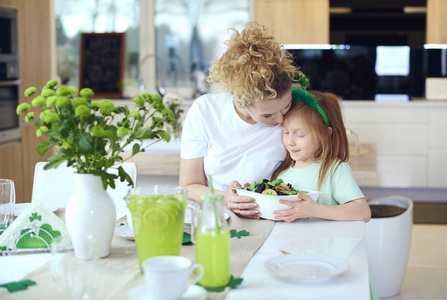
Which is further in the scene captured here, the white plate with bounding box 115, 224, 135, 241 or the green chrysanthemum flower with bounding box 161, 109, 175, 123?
A: the white plate with bounding box 115, 224, 135, 241

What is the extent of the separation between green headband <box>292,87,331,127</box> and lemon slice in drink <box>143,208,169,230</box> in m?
0.84

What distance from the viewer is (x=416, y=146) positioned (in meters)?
5.01

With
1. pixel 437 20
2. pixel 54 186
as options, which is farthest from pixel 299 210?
pixel 437 20

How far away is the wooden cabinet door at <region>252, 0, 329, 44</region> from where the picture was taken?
5.22 m

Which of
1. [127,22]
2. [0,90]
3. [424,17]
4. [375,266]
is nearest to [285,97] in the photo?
[375,266]

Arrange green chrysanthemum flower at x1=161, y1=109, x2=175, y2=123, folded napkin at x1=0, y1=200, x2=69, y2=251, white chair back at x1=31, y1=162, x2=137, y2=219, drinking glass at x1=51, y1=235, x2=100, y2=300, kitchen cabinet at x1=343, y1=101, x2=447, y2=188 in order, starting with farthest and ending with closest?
kitchen cabinet at x1=343, y1=101, x2=447, y2=188 → white chair back at x1=31, y1=162, x2=137, y2=219 → folded napkin at x1=0, y1=200, x2=69, y2=251 → green chrysanthemum flower at x1=161, y1=109, x2=175, y2=123 → drinking glass at x1=51, y1=235, x2=100, y2=300

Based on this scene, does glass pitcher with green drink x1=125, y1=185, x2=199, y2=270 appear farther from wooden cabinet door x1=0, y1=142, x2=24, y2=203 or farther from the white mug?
wooden cabinet door x1=0, y1=142, x2=24, y2=203

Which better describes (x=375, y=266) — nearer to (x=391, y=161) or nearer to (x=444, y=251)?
(x=444, y=251)

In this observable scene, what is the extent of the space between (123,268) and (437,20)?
4497mm

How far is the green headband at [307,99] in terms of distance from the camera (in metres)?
1.90

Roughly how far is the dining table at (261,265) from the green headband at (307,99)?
375 millimetres

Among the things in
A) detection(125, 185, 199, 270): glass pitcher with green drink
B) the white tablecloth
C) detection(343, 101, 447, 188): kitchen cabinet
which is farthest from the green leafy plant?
detection(343, 101, 447, 188): kitchen cabinet

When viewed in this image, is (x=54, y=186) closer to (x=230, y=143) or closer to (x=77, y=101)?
(x=230, y=143)

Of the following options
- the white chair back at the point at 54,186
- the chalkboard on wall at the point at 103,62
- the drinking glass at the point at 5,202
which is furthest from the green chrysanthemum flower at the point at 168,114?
the chalkboard on wall at the point at 103,62
